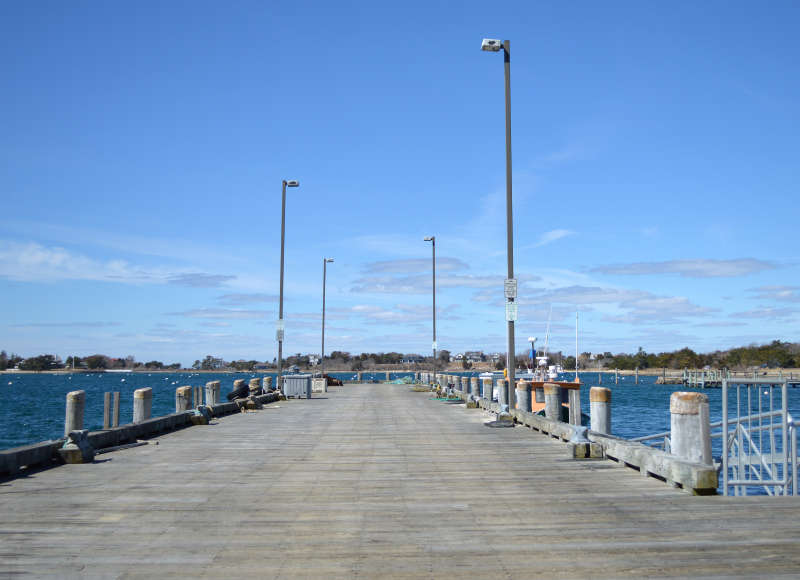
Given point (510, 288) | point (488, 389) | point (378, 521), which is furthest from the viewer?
point (488, 389)

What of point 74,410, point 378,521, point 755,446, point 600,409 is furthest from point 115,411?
point 755,446

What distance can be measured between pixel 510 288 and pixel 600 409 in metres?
7.22

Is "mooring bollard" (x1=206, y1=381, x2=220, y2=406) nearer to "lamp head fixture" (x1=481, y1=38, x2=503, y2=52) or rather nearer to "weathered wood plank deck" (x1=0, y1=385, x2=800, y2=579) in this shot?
"weathered wood plank deck" (x1=0, y1=385, x2=800, y2=579)

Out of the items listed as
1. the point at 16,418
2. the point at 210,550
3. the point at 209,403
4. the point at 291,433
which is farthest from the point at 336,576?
the point at 16,418

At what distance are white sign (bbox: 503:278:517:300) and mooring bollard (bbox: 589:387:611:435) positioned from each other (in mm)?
6699

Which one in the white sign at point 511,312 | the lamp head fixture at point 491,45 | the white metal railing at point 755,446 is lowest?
the white metal railing at point 755,446

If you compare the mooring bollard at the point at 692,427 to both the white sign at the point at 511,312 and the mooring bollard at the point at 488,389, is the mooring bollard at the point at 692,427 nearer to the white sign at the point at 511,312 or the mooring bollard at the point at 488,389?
the white sign at the point at 511,312

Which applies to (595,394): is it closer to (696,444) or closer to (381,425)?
(696,444)

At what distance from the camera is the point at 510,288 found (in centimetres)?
2034

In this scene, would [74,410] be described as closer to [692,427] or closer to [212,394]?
[692,427]

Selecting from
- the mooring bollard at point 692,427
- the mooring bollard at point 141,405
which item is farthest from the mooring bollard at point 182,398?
the mooring bollard at point 692,427

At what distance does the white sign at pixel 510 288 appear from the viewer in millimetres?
20264

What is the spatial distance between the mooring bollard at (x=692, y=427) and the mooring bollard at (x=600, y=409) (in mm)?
3253

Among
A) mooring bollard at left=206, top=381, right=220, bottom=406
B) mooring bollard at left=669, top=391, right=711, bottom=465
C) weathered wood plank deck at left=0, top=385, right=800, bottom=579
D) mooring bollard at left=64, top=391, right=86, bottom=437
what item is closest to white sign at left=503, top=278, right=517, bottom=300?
weathered wood plank deck at left=0, top=385, right=800, bottom=579
